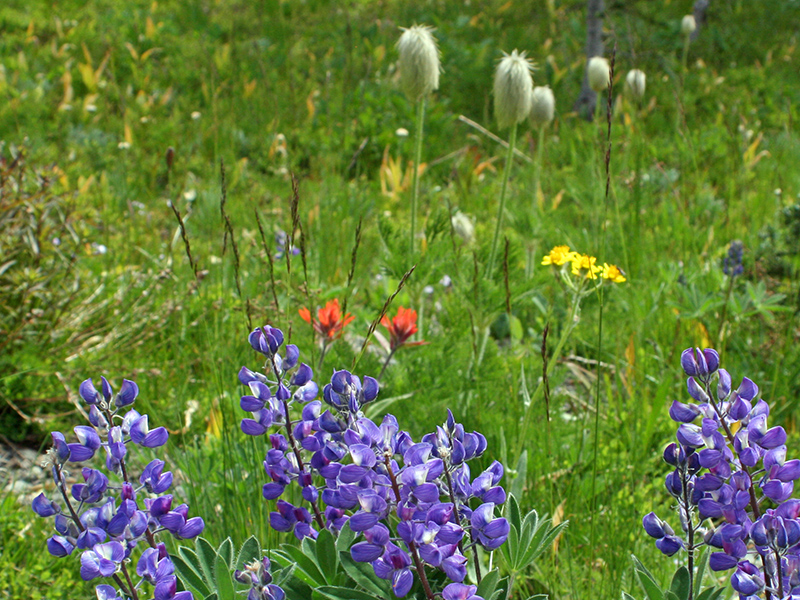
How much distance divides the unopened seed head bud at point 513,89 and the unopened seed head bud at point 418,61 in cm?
20

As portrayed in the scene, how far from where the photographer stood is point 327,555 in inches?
37.3

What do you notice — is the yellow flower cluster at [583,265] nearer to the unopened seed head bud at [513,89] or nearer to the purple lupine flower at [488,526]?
the unopened seed head bud at [513,89]

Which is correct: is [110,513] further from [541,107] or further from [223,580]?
[541,107]

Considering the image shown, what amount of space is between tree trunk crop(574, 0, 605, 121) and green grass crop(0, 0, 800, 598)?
25 cm

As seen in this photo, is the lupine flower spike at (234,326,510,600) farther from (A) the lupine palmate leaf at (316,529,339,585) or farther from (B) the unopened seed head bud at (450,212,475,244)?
(B) the unopened seed head bud at (450,212,475,244)

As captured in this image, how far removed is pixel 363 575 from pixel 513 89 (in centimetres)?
159

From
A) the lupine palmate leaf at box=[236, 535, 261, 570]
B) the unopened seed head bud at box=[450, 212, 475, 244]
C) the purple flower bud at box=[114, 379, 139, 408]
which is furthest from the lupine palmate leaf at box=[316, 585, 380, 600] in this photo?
the unopened seed head bud at box=[450, 212, 475, 244]

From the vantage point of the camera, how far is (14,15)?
6062mm

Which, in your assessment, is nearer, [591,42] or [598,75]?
[598,75]

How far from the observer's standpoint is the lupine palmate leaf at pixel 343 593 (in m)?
0.88

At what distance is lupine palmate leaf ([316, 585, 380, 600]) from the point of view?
2.87 feet

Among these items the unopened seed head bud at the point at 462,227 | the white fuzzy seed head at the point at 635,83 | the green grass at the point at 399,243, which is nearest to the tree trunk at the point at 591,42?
the green grass at the point at 399,243

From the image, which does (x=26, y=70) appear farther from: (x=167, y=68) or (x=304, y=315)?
(x=304, y=315)

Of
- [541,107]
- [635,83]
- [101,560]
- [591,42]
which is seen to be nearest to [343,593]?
[101,560]
